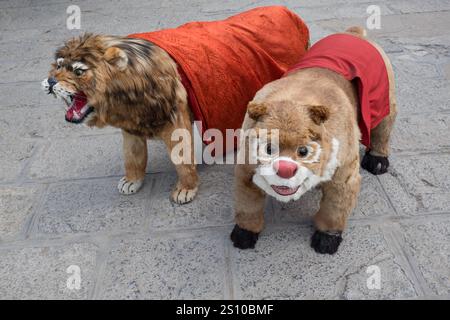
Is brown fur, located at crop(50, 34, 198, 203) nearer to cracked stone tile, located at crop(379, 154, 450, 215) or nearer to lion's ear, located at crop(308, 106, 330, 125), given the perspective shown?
lion's ear, located at crop(308, 106, 330, 125)

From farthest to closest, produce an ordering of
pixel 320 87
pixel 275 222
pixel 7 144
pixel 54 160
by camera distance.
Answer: pixel 7 144
pixel 54 160
pixel 275 222
pixel 320 87

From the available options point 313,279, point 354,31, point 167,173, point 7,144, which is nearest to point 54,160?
point 7,144

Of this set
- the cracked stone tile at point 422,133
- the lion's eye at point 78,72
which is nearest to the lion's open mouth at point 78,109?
the lion's eye at point 78,72

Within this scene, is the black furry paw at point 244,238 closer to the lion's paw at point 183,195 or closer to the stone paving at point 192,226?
the stone paving at point 192,226

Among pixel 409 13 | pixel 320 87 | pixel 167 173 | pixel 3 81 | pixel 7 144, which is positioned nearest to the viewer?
pixel 320 87

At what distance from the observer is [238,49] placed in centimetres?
261

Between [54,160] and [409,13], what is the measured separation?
172 inches

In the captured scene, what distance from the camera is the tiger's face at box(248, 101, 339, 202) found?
5.32 feet

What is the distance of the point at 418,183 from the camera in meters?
2.62

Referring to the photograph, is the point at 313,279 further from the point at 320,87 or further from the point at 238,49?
the point at 238,49

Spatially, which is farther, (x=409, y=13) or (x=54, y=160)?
(x=409, y=13)

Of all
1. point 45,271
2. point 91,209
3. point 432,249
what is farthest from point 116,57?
point 432,249

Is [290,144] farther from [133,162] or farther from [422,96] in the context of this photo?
[422,96]

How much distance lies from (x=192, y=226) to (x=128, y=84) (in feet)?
2.99
